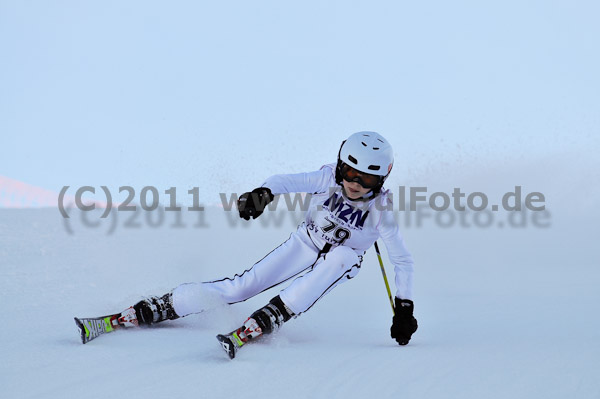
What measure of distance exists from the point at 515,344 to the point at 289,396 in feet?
5.44

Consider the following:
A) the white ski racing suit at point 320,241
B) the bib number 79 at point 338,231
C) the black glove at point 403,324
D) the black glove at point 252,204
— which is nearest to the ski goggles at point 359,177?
the white ski racing suit at point 320,241

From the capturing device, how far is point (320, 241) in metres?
3.69

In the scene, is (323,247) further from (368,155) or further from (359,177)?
(368,155)

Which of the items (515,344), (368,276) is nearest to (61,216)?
(368,276)

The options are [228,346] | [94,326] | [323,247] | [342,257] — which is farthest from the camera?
[323,247]

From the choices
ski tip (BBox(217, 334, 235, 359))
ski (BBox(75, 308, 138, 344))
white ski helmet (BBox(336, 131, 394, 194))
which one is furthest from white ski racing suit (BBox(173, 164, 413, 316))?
ski tip (BBox(217, 334, 235, 359))

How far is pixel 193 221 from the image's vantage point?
8938 mm

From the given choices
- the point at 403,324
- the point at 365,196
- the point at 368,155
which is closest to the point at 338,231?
the point at 365,196

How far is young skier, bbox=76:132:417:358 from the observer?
3223 millimetres

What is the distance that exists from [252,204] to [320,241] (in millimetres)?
693

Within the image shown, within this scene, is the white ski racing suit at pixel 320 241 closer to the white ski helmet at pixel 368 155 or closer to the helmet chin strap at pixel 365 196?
the helmet chin strap at pixel 365 196

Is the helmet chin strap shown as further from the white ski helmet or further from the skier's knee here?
the skier's knee

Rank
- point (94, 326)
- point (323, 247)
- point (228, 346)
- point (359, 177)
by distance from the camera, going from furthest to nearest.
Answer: point (323, 247) < point (359, 177) < point (94, 326) < point (228, 346)

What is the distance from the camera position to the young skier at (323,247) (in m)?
3.22
